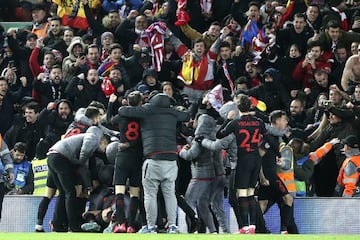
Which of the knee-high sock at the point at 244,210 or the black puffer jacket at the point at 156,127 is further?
the knee-high sock at the point at 244,210

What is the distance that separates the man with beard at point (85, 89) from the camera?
2347 centimetres

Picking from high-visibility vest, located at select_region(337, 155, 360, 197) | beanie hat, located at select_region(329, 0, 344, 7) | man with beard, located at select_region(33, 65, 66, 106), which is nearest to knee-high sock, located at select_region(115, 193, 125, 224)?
high-visibility vest, located at select_region(337, 155, 360, 197)

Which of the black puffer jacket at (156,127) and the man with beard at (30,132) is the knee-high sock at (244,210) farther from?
the man with beard at (30,132)

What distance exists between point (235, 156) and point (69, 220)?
249 cm

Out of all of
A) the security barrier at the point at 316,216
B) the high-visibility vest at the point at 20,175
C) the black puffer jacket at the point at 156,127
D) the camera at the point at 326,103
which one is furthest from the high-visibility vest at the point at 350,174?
the high-visibility vest at the point at 20,175

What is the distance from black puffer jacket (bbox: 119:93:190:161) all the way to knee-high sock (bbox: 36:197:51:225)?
1.90 meters

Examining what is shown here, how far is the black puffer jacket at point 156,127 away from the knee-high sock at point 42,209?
190cm

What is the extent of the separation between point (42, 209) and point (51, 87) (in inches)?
189

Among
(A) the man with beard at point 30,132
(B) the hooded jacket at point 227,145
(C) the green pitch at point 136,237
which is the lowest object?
(C) the green pitch at point 136,237

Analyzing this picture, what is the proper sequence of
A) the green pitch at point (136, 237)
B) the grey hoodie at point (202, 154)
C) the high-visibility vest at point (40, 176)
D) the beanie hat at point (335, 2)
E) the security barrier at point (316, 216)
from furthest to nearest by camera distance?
the beanie hat at point (335, 2), the high-visibility vest at point (40, 176), the security barrier at point (316, 216), the grey hoodie at point (202, 154), the green pitch at point (136, 237)

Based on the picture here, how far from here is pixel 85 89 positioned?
2352 centimetres

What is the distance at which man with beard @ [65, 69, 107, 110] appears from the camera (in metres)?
23.5

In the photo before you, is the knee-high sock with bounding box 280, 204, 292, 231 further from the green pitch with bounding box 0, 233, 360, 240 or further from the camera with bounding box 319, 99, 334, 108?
the camera with bounding box 319, 99, 334, 108

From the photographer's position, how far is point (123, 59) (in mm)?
23844
